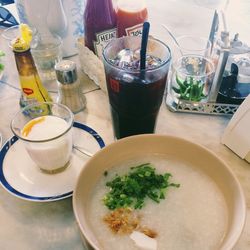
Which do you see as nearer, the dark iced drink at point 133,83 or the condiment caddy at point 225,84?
the dark iced drink at point 133,83

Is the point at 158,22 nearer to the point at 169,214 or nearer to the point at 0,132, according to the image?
the point at 0,132

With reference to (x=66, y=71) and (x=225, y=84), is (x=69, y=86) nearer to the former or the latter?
(x=66, y=71)

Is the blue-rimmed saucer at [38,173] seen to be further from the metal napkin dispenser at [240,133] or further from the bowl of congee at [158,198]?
the metal napkin dispenser at [240,133]

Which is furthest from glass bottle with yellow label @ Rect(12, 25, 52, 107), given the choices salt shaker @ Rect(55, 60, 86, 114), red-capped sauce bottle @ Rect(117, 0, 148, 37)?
red-capped sauce bottle @ Rect(117, 0, 148, 37)

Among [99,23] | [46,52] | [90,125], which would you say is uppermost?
[99,23]

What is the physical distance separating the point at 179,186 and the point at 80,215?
9.8 inches

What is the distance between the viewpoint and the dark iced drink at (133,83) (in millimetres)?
761

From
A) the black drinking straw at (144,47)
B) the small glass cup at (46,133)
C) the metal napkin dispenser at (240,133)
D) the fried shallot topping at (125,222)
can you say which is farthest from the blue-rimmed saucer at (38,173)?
the metal napkin dispenser at (240,133)

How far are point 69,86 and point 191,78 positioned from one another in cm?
38

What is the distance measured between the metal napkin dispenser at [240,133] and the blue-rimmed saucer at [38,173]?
1.19 ft

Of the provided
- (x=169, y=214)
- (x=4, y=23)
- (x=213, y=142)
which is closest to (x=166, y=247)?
(x=169, y=214)

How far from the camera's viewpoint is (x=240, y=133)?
859 mm

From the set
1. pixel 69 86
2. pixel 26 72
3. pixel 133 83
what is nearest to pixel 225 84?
pixel 133 83

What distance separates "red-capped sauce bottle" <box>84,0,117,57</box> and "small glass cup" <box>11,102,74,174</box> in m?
0.31
